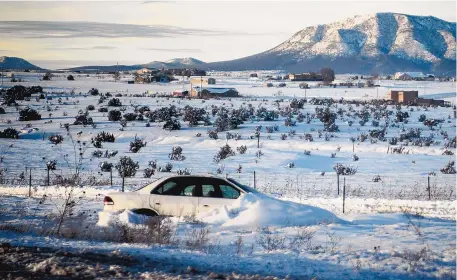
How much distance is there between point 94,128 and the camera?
46781mm

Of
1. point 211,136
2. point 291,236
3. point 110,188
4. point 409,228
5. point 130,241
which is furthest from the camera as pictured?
point 211,136

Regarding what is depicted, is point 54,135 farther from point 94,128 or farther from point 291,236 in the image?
point 291,236

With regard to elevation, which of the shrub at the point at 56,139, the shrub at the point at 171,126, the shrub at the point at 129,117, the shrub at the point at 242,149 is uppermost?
the shrub at the point at 129,117

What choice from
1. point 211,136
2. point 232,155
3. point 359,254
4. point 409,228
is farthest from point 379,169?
point 359,254

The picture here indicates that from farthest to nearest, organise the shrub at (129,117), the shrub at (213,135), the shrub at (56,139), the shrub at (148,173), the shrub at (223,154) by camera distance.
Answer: the shrub at (129,117) < the shrub at (213,135) < the shrub at (56,139) < the shrub at (223,154) < the shrub at (148,173)

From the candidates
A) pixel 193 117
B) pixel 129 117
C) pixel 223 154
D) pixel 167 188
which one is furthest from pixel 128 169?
pixel 129 117

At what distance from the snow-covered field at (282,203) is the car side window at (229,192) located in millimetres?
343

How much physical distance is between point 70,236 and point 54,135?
105 ft

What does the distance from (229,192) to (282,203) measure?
1.34 metres

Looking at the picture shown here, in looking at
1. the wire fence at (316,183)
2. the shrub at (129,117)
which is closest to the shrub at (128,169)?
the wire fence at (316,183)

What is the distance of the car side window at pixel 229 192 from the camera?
15.4 meters

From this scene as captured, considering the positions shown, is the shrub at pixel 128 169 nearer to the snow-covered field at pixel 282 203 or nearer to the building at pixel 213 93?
the snow-covered field at pixel 282 203

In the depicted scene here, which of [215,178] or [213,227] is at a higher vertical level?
[215,178]

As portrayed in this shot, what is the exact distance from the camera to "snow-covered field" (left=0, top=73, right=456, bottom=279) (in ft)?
36.6
